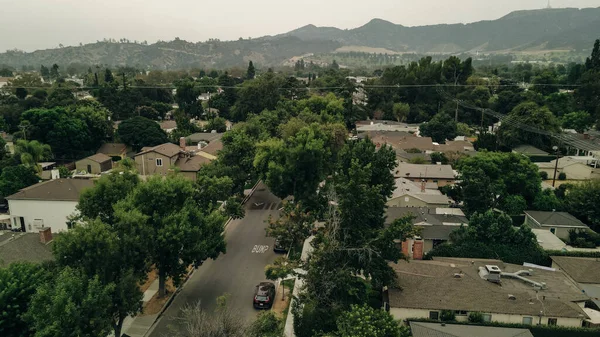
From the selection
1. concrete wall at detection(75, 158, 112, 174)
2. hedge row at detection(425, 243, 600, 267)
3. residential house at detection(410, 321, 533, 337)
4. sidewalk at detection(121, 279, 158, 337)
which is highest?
concrete wall at detection(75, 158, 112, 174)

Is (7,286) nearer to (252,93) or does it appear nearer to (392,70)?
(252,93)

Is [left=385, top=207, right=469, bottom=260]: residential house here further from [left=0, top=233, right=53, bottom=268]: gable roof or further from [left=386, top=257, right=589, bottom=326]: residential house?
[left=0, top=233, right=53, bottom=268]: gable roof

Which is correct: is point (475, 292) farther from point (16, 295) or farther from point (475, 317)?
point (16, 295)

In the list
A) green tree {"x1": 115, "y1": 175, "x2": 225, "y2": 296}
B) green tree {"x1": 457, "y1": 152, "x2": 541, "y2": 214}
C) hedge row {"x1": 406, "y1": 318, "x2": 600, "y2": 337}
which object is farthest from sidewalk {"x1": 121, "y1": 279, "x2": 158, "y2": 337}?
green tree {"x1": 457, "y1": 152, "x2": 541, "y2": 214}

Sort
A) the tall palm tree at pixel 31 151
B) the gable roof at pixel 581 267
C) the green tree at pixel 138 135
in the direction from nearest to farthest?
the gable roof at pixel 581 267, the tall palm tree at pixel 31 151, the green tree at pixel 138 135

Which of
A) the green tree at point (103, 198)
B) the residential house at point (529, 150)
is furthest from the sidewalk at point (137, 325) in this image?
the residential house at point (529, 150)

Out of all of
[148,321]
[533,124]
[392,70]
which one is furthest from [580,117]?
[148,321]

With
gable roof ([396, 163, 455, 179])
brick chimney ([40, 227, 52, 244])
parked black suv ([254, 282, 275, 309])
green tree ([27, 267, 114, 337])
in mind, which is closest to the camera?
green tree ([27, 267, 114, 337])

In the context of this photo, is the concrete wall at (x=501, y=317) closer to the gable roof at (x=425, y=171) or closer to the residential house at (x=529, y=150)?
the gable roof at (x=425, y=171)
